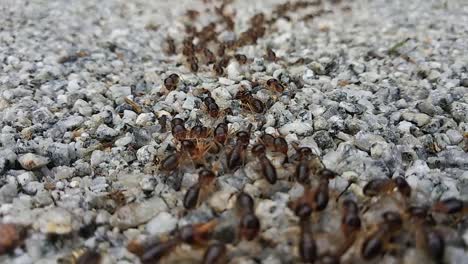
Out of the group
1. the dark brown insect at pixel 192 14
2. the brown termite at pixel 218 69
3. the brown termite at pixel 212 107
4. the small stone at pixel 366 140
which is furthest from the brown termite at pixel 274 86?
the dark brown insect at pixel 192 14

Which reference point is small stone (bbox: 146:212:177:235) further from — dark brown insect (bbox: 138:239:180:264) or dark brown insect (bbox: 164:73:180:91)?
dark brown insect (bbox: 164:73:180:91)

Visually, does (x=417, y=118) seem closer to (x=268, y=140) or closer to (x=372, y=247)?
(x=268, y=140)

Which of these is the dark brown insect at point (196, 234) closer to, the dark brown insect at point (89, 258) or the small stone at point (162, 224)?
the small stone at point (162, 224)

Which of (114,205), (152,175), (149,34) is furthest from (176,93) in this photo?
(149,34)

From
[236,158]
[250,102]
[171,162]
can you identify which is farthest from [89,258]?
[250,102]

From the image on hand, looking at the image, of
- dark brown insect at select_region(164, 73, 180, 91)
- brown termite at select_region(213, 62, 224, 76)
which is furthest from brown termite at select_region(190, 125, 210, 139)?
brown termite at select_region(213, 62, 224, 76)

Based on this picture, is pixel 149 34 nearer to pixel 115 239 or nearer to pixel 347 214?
pixel 115 239
